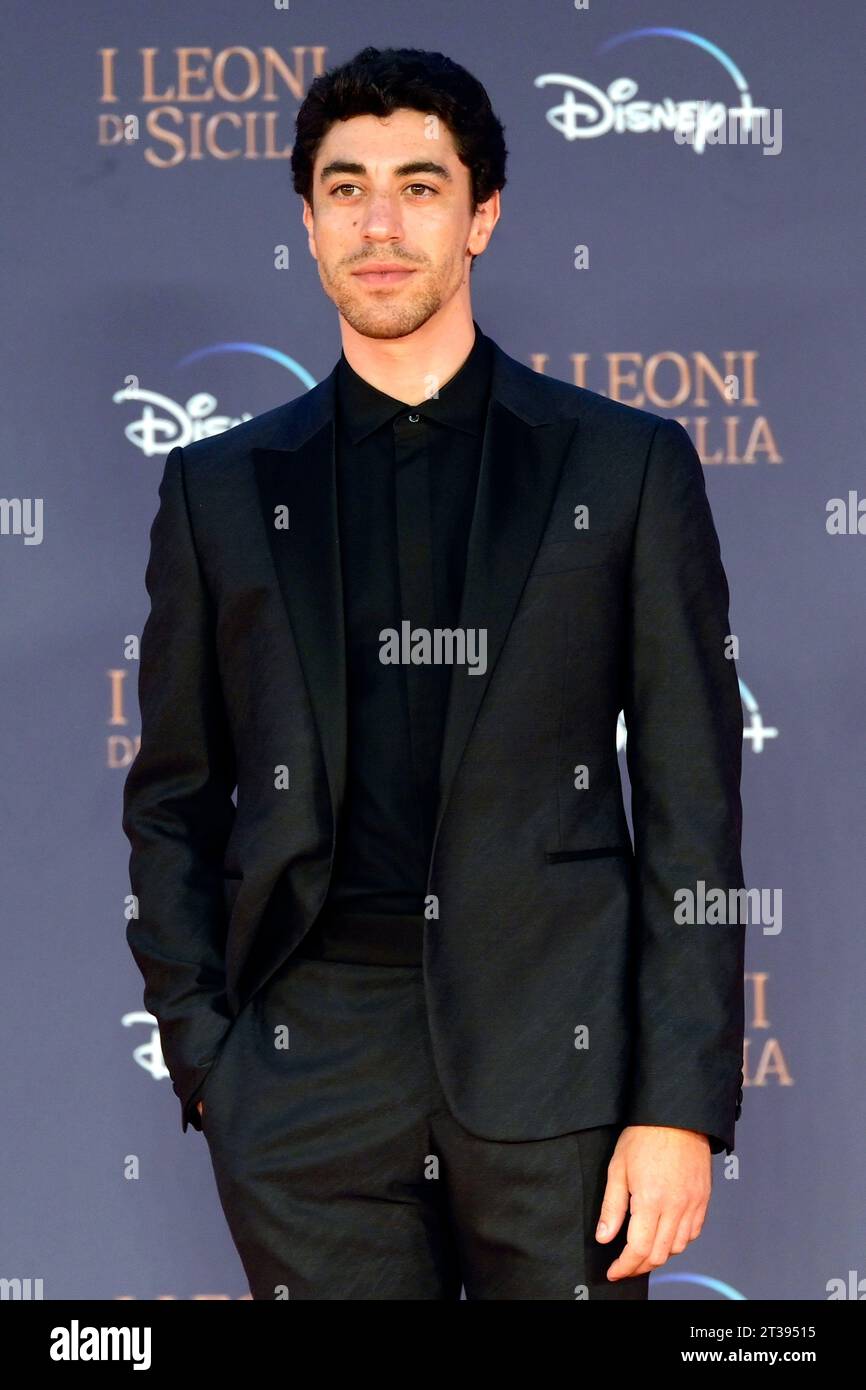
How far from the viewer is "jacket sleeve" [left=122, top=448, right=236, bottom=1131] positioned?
95.8 inches

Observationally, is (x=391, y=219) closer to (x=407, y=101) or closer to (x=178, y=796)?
(x=407, y=101)

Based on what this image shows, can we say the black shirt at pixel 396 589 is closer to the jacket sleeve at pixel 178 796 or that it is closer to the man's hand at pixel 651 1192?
the jacket sleeve at pixel 178 796

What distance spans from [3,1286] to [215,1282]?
398 millimetres

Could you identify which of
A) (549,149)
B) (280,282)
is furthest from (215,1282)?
(549,149)

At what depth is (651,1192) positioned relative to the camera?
2.21 meters

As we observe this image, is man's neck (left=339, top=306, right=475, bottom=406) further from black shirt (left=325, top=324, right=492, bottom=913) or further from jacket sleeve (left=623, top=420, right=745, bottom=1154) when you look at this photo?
jacket sleeve (left=623, top=420, right=745, bottom=1154)

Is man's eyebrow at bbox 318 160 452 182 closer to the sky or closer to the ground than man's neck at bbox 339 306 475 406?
closer to the sky

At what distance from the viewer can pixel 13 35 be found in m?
3.51

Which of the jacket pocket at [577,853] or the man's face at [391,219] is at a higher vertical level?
the man's face at [391,219]

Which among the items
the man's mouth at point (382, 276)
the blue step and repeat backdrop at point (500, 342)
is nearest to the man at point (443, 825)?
the man's mouth at point (382, 276)

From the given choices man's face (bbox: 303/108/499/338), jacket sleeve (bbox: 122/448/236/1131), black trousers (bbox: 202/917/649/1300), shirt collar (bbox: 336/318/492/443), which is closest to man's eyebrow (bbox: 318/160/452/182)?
man's face (bbox: 303/108/499/338)

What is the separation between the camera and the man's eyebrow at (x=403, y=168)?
96.4 inches

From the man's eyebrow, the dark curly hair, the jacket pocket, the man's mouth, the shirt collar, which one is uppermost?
the dark curly hair

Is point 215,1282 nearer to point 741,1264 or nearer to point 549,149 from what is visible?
point 741,1264
